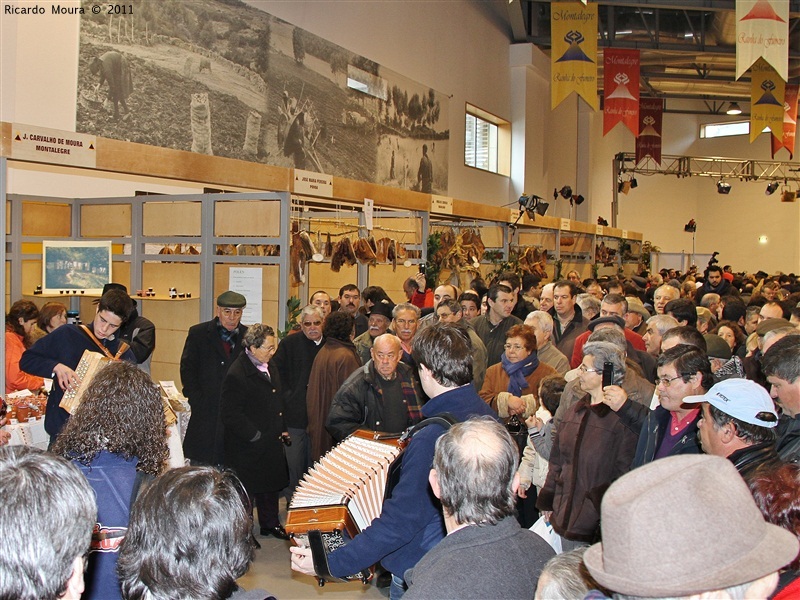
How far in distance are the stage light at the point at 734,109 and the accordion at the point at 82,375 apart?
93.8ft

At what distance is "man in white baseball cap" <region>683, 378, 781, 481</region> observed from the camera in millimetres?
2590

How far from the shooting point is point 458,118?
17.6 meters

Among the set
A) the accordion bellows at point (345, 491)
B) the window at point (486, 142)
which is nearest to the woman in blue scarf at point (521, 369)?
the accordion bellows at point (345, 491)

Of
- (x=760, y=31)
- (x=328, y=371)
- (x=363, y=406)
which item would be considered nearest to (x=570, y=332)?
(x=328, y=371)

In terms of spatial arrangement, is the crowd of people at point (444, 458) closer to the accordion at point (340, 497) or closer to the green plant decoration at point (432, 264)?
the accordion at point (340, 497)

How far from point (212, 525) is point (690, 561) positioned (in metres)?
1.01

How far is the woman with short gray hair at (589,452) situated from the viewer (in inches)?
134

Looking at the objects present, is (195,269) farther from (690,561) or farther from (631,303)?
(690,561)

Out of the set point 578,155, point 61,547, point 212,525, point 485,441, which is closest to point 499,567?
point 485,441

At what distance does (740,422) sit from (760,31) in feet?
31.0

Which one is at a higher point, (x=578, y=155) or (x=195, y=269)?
(x=578, y=155)

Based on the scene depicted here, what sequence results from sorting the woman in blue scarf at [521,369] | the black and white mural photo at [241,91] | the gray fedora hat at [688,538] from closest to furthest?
the gray fedora hat at [688,538]
the woman in blue scarf at [521,369]
the black and white mural photo at [241,91]

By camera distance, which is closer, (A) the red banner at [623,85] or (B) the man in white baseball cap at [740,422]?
(B) the man in white baseball cap at [740,422]

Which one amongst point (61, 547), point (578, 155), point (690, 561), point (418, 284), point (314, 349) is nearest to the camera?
point (690, 561)
